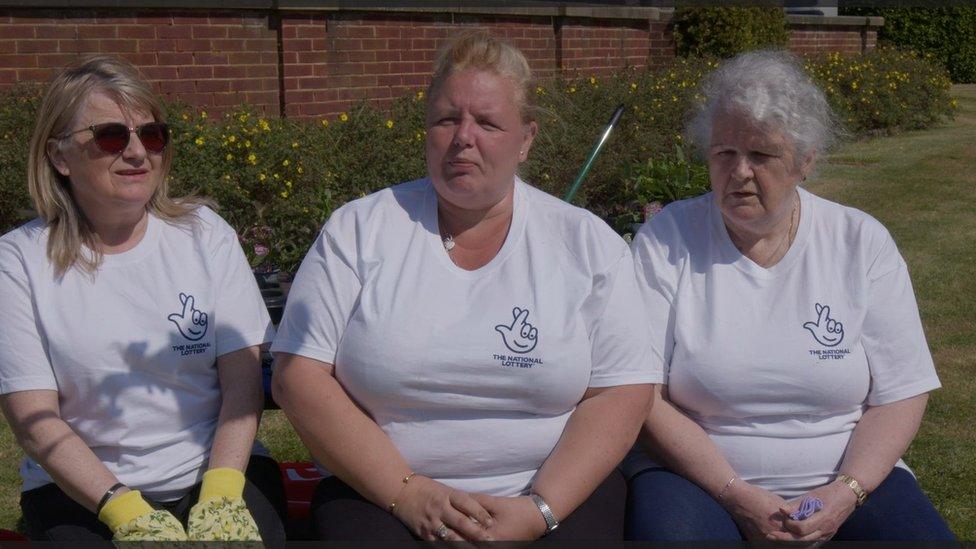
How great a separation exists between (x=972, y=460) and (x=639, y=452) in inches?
86.3

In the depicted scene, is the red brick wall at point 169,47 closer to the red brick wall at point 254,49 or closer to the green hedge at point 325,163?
the red brick wall at point 254,49

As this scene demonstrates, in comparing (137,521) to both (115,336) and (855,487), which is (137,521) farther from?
(855,487)

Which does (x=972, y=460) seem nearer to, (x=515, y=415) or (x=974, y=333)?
(x=974, y=333)

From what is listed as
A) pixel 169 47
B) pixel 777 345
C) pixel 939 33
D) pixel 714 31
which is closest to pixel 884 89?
pixel 714 31

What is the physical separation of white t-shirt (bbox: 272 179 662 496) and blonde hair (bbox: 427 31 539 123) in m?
0.36

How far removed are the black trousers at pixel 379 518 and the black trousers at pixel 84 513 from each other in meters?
0.13

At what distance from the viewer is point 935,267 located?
773 centimetres


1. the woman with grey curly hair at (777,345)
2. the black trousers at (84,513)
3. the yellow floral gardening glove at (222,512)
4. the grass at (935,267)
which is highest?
the woman with grey curly hair at (777,345)

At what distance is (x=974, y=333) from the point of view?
6.29 metres

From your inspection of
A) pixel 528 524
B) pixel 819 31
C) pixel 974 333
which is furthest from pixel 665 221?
pixel 819 31

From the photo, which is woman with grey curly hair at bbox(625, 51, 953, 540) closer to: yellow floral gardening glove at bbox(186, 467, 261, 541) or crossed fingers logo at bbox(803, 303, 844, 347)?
crossed fingers logo at bbox(803, 303, 844, 347)

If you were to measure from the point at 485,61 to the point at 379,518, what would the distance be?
1122 mm

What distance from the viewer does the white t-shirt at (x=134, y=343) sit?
8.52 ft

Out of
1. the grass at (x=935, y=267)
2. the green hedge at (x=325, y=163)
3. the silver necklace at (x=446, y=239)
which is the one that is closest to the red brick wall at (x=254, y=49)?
the green hedge at (x=325, y=163)
